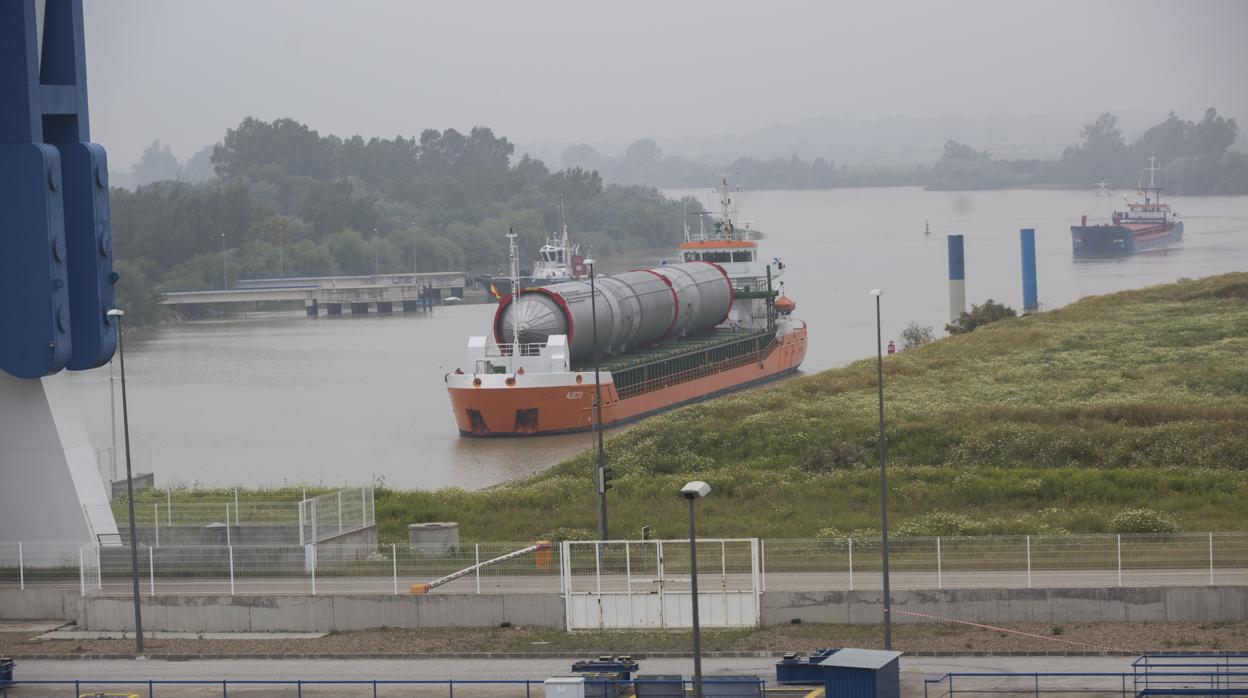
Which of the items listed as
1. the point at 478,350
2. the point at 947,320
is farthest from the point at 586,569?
the point at 947,320

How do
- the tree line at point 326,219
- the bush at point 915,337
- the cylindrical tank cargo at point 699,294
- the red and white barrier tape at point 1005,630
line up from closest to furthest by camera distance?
the red and white barrier tape at point 1005,630
the cylindrical tank cargo at point 699,294
the bush at point 915,337
the tree line at point 326,219

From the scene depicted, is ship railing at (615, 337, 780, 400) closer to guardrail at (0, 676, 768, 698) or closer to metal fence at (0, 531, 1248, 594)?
metal fence at (0, 531, 1248, 594)

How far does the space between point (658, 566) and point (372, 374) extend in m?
52.6

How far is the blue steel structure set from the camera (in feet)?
77.9

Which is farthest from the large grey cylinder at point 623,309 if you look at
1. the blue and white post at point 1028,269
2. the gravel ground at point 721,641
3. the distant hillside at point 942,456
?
the gravel ground at point 721,641

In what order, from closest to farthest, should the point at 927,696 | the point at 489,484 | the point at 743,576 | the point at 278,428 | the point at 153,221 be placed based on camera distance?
the point at 927,696
the point at 743,576
the point at 489,484
the point at 278,428
the point at 153,221

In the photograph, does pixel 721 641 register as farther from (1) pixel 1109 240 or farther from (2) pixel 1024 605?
(1) pixel 1109 240

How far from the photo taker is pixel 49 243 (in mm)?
23875

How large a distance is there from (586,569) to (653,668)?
11.1 feet

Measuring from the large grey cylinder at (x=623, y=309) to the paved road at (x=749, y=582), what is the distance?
26.3m

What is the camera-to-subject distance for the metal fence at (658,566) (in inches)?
867

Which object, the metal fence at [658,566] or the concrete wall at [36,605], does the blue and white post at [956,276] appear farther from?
the concrete wall at [36,605]

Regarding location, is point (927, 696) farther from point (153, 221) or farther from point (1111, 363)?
point (153, 221)

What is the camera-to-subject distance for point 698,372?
60.5 meters
